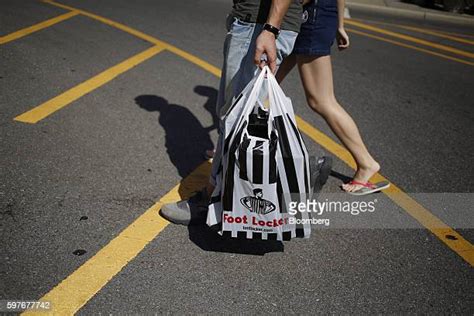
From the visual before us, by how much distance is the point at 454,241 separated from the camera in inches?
119

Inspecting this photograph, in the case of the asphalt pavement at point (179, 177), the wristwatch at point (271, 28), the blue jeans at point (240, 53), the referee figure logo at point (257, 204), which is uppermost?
the wristwatch at point (271, 28)

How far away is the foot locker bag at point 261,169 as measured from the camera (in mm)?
2426

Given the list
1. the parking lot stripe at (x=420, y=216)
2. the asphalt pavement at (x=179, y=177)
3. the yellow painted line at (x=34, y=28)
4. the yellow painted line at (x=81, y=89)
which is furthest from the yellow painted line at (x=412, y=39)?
the yellow painted line at (x=34, y=28)

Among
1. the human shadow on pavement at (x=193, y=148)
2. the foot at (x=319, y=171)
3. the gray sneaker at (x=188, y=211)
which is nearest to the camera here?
the human shadow on pavement at (x=193, y=148)

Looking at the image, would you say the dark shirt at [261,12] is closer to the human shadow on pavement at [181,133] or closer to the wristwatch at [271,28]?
the wristwatch at [271,28]

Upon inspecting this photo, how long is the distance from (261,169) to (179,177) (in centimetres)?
118

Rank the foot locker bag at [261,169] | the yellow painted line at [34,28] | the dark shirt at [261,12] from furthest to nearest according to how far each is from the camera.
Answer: the yellow painted line at [34,28] < the dark shirt at [261,12] < the foot locker bag at [261,169]

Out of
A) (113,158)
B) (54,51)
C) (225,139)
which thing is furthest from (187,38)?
(225,139)

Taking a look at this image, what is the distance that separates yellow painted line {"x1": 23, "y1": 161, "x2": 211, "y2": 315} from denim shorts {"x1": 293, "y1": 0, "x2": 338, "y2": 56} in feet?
3.83

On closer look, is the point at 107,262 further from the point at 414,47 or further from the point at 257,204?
the point at 414,47

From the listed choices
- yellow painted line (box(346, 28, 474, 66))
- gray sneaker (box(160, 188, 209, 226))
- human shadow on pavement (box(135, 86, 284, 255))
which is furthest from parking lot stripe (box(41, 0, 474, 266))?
yellow painted line (box(346, 28, 474, 66))

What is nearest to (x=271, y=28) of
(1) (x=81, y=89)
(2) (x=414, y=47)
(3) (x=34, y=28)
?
(1) (x=81, y=89)

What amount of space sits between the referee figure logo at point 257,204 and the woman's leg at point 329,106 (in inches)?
41.6

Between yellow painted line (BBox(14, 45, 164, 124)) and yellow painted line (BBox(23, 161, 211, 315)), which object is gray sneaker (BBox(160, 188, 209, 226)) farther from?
yellow painted line (BBox(14, 45, 164, 124))
